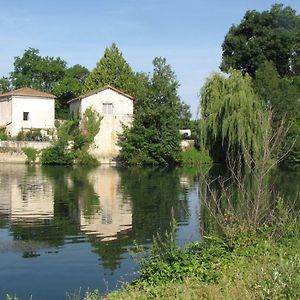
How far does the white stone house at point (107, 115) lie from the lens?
5206 cm

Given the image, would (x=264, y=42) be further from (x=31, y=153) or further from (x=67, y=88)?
(x=31, y=153)

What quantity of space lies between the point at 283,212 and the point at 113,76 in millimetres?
52973

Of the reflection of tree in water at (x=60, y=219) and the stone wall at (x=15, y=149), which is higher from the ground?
the stone wall at (x=15, y=149)

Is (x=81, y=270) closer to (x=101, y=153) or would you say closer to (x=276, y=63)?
(x=101, y=153)

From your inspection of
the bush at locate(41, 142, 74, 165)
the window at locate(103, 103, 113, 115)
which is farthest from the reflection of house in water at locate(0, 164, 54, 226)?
the window at locate(103, 103, 113, 115)

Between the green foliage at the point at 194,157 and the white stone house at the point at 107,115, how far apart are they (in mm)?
6222

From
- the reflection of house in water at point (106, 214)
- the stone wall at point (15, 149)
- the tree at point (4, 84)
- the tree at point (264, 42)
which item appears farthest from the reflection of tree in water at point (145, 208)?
the tree at point (4, 84)

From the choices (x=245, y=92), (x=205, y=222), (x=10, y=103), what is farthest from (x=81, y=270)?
(x=10, y=103)

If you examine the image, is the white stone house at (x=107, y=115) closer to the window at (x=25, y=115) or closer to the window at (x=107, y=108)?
the window at (x=107, y=108)

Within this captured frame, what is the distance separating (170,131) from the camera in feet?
162

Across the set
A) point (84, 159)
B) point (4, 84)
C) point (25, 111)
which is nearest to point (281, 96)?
point (84, 159)

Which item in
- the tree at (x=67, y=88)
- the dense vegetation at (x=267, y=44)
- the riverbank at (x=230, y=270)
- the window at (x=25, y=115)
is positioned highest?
the dense vegetation at (x=267, y=44)

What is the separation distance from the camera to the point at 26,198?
2442 centimetres

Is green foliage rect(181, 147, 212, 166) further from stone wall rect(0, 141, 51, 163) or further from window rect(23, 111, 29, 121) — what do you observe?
window rect(23, 111, 29, 121)
